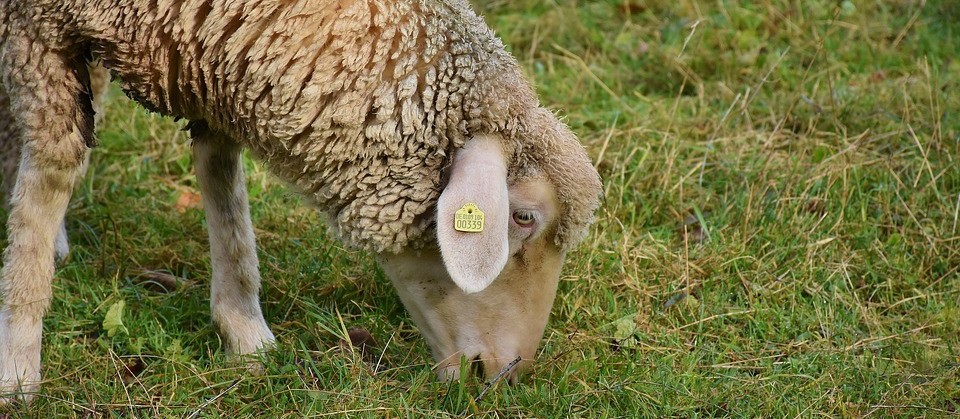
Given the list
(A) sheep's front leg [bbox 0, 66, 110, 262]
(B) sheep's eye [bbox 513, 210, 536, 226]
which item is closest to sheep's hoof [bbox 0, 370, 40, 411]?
(A) sheep's front leg [bbox 0, 66, 110, 262]

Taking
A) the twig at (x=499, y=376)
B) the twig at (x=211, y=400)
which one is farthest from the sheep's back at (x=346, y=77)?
the twig at (x=211, y=400)

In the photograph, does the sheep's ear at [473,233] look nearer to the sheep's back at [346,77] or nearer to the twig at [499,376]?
the sheep's back at [346,77]

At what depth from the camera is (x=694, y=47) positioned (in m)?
5.95

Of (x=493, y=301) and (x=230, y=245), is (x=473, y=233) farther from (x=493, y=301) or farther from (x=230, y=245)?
(x=230, y=245)

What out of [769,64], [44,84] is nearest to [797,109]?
[769,64]

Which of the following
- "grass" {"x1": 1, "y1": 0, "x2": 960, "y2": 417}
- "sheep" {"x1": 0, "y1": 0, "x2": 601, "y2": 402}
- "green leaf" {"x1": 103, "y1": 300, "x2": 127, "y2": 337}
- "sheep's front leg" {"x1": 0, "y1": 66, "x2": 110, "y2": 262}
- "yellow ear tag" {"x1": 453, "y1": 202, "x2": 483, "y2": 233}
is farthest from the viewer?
"sheep's front leg" {"x1": 0, "y1": 66, "x2": 110, "y2": 262}

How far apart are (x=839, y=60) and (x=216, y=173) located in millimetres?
3492

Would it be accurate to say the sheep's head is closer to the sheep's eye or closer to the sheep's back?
the sheep's eye

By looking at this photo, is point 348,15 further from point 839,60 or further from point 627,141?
point 839,60

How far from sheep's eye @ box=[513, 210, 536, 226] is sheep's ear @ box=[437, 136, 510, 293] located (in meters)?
0.18

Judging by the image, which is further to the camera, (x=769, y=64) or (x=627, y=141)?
(x=769, y=64)

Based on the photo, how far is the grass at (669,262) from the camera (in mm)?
3480

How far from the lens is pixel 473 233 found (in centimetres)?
305

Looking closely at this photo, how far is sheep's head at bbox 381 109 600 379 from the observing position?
313cm
